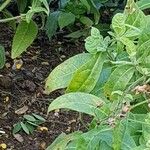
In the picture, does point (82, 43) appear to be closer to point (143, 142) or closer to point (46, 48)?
point (46, 48)

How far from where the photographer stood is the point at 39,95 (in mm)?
2627

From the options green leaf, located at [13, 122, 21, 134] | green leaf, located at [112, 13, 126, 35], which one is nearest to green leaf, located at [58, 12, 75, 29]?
green leaf, located at [13, 122, 21, 134]

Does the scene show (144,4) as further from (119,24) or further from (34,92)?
(34,92)

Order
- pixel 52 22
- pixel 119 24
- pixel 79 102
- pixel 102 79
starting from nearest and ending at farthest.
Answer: pixel 119 24, pixel 79 102, pixel 102 79, pixel 52 22

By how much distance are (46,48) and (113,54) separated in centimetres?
182

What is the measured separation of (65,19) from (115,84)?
4.92ft

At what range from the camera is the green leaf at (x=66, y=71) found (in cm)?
113

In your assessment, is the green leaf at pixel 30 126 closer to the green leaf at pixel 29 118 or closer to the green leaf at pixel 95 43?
the green leaf at pixel 29 118

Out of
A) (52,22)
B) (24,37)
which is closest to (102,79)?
(24,37)

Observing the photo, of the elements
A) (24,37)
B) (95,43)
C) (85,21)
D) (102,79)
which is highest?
(95,43)

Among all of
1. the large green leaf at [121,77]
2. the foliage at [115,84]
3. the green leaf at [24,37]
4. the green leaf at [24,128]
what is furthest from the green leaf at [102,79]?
the green leaf at [24,128]

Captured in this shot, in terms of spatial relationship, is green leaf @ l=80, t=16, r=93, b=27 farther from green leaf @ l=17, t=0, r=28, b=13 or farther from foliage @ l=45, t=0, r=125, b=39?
green leaf @ l=17, t=0, r=28, b=13

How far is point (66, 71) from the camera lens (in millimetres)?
1138

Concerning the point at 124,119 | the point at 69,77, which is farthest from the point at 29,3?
the point at 124,119
